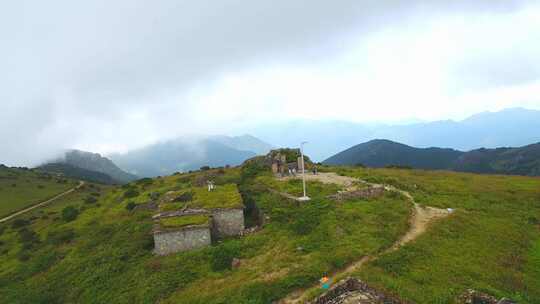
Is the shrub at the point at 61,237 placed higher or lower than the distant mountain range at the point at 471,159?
lower

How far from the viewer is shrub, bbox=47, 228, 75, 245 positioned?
1032 inches

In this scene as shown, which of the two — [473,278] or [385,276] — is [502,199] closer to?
[473,278]

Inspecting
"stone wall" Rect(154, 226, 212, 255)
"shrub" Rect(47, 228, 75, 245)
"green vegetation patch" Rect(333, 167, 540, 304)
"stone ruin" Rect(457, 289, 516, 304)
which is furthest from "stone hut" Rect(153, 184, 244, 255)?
"stone ruin" Rect(457, 289, 516, 304)

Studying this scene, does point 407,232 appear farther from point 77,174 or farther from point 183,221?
point 77,174

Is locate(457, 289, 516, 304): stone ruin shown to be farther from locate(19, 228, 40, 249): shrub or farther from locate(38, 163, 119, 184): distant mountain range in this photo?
locate(38, 163, 119, 184): distant mountain range

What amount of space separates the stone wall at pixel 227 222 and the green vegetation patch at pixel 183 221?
96 cm

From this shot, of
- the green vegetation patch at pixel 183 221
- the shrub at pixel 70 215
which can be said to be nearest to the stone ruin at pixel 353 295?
the green vegetation patch at pixel 183 221

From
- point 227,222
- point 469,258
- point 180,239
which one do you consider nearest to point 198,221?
point 180,239

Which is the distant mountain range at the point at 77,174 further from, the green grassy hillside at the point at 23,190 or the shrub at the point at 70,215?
the shrub at the point at 70,215

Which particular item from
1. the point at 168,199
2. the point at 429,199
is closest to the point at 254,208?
the point at 168,199

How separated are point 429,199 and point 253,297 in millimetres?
17767

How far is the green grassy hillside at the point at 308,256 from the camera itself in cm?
1173

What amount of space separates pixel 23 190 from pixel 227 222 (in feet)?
276

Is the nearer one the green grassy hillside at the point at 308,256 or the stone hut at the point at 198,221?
the green grassy hillside at the point at 308,256
